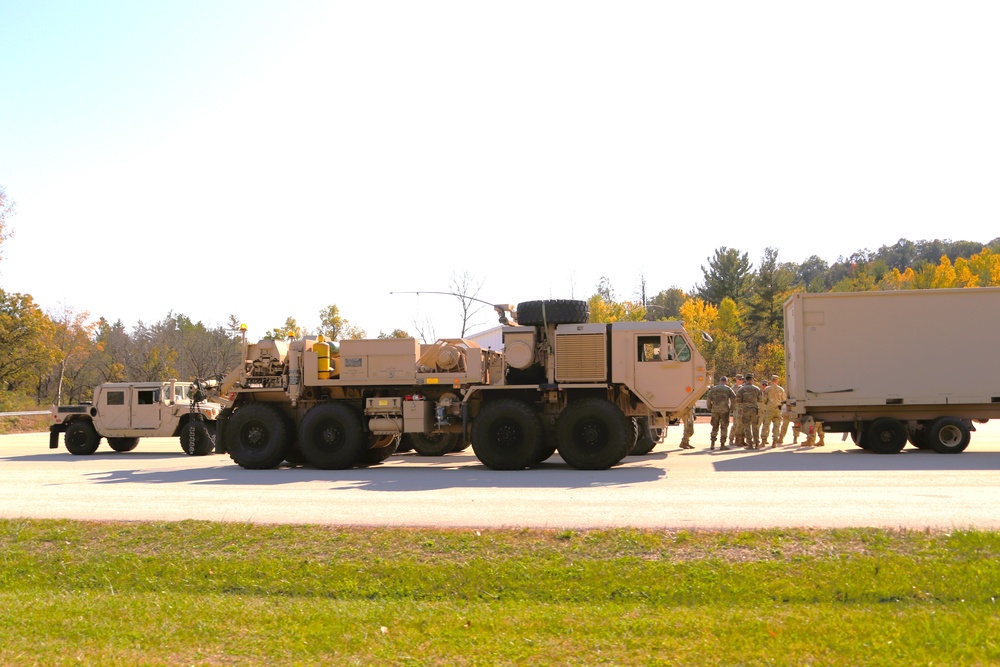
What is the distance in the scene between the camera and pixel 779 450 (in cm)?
2175

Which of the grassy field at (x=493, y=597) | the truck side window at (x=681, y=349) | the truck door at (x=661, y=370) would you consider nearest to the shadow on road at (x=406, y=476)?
the truck door at (x=661, y=370)

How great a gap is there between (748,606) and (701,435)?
75.6ft

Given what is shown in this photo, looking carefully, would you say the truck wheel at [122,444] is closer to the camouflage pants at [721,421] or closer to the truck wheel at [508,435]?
the truck wheel at [508,435]

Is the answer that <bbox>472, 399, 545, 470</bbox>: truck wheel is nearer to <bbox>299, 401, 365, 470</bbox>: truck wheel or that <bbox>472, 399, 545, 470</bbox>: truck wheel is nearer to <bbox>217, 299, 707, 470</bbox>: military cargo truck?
<bbox>217, 299, 707, 470</bbox>: military cargo truck

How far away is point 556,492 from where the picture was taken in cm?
1380

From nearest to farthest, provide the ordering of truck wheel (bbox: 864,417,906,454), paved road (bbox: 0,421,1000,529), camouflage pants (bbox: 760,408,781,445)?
paved road (bbox: 0,421,1000,529) → truck wheel (bbox: 864,417,906,454) → camouflage pants (bbox: 760,408,781,445)

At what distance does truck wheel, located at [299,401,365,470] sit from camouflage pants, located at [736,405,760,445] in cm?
953

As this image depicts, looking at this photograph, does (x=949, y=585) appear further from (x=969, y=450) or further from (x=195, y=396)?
(x=195, y=396)

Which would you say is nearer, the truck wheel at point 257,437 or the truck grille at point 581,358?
the truck grille at point 581,358

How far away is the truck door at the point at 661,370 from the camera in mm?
17469

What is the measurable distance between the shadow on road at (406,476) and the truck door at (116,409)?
6154 millimetres

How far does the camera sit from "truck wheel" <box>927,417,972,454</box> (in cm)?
1964

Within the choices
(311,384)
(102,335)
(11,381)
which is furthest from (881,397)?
(102,335)

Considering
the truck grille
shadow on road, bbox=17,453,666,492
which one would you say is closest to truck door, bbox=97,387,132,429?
shadow on road, bbox=17,453,666,492
